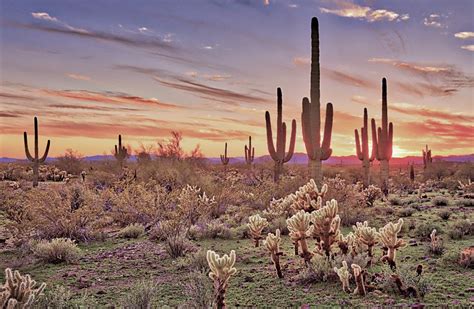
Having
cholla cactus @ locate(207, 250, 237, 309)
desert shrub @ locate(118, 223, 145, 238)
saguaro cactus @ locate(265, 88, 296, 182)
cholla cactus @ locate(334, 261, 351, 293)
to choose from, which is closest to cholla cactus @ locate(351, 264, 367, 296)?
cholla cactus @ locate(334, 261, 351, 293)

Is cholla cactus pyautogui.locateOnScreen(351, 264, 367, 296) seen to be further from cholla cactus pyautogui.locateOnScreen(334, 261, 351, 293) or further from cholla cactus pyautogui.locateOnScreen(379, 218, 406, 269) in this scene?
cholla cactus pyautogui.locateOnScreen(379, 218, 406, 269)

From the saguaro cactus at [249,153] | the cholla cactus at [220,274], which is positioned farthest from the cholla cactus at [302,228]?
the saguaro cactus at [249,153]

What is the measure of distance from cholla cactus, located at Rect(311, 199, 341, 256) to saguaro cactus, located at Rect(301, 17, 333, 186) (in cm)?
960

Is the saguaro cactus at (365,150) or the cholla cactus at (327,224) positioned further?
the saguaro cactus at (365,150)

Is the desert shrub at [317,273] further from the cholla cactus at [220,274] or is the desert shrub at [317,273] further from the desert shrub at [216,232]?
the desert shrub at [216,232]

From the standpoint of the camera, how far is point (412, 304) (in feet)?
19.6

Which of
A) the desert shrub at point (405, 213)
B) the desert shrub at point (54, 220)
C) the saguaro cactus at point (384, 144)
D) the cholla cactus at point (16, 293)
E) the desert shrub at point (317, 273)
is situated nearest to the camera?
the cholla cactus at point (16, 293)

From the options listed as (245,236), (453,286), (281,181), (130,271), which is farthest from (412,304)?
(281,181)

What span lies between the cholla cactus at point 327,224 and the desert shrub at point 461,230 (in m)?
5.32

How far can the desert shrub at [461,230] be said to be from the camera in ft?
37.3

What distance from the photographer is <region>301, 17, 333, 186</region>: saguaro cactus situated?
688 inches

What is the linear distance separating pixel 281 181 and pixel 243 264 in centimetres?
1101

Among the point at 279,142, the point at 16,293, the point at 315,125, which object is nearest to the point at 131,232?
the point at 16,293

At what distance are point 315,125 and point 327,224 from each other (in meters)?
10.4
